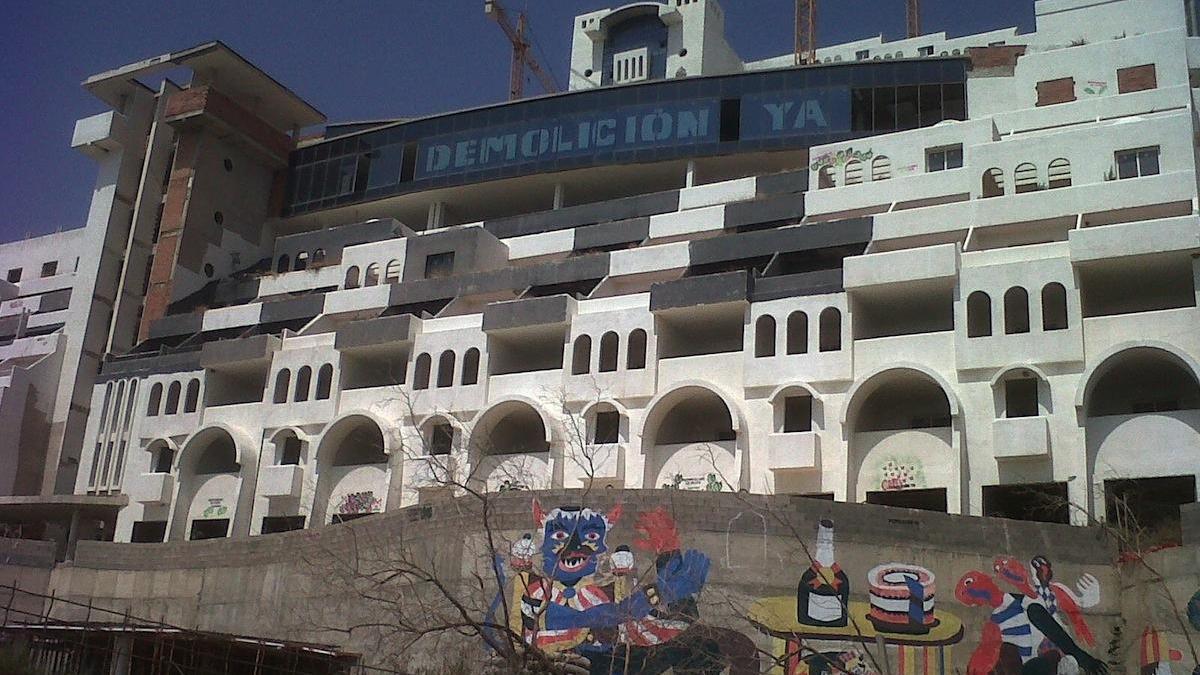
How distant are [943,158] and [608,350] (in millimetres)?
13827

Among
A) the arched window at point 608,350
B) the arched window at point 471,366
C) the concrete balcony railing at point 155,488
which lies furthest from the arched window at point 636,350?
the concrete balcony railing at point 155,488

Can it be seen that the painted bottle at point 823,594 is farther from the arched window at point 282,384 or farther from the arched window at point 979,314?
the arched window at point 282,384

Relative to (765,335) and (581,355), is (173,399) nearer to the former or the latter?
(581,355)

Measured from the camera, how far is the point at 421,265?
5097 cm

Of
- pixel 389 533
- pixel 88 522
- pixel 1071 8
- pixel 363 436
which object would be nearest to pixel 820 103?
pixel 1071 8

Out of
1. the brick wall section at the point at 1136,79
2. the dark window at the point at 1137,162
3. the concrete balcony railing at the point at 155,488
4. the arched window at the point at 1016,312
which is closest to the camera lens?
the arched window at the point at 1016,312

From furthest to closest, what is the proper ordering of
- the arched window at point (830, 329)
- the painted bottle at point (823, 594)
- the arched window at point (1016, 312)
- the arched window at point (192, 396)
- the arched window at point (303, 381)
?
the arched window at point (192, 396), the arched window at point (303, 381), the arched window at point (830, 329), the arched window at point (1016, 312), the painted bottle at point (823, 594)

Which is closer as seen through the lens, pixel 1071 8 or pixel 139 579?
pixel 139 579

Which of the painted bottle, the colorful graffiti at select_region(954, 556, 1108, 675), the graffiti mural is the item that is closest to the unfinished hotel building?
the colorful graffiti at select_region(954, 556, 1108, 675)

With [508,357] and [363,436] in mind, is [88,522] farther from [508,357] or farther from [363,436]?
[508,357]

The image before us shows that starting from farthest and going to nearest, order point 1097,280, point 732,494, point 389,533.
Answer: point 1097,280
point 389,533
point 732,494

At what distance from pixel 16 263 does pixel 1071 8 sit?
51.4 m

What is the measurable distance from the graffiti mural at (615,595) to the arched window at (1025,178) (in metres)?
18.7

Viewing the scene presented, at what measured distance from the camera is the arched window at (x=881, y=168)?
44281mm
